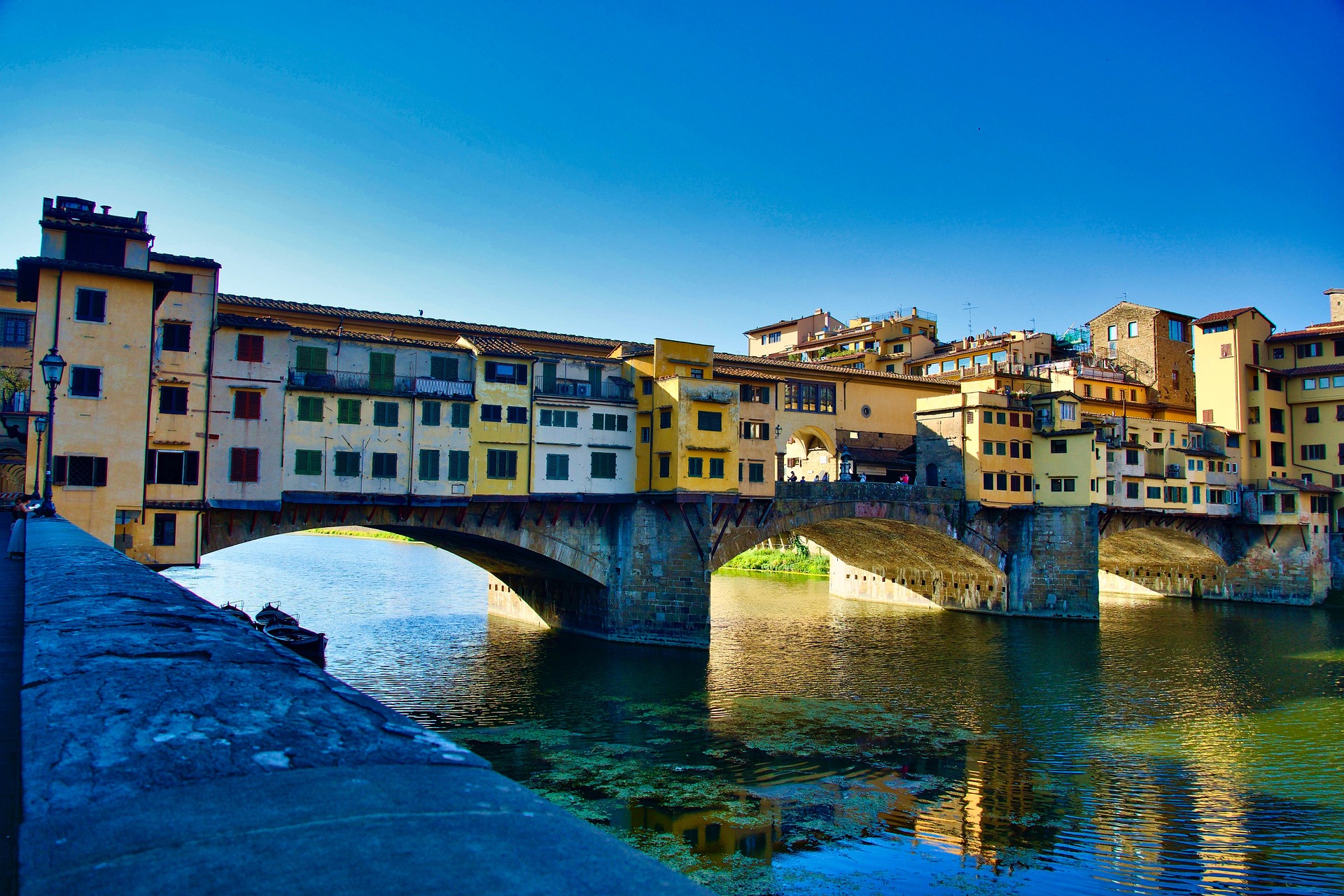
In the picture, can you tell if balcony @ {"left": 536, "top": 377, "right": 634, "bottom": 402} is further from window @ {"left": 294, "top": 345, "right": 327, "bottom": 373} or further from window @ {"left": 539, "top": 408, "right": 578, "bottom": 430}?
window @ {"left": 294, "top": 345, "right": 327, "bottom": 373}

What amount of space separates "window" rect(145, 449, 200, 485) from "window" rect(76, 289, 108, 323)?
5.22m

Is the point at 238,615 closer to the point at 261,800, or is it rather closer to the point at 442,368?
the point at 261,800

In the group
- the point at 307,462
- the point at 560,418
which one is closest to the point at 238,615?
the point at 307,462

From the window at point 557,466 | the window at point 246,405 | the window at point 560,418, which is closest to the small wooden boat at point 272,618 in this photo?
the window at point 246,405

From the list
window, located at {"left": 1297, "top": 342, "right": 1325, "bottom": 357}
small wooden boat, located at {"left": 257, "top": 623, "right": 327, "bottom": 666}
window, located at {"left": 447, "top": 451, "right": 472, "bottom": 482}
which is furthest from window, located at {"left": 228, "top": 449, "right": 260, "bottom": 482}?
window, located at {"left": 1297, "top": 342, "right": 1325, "bottom": 357}

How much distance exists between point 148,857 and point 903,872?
1731 cm

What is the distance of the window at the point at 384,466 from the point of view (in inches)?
1459

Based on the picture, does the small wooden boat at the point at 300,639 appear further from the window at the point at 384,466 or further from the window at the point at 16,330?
the window at the point at 16,330

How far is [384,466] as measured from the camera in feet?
122

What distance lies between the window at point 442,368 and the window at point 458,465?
345 cm

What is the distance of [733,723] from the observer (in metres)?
28.6

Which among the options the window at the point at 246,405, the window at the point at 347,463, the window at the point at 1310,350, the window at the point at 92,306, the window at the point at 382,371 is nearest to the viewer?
the window at the point at 92,306

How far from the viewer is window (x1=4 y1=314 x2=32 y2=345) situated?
40.7 metres

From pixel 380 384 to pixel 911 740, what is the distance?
2539 centimetres
